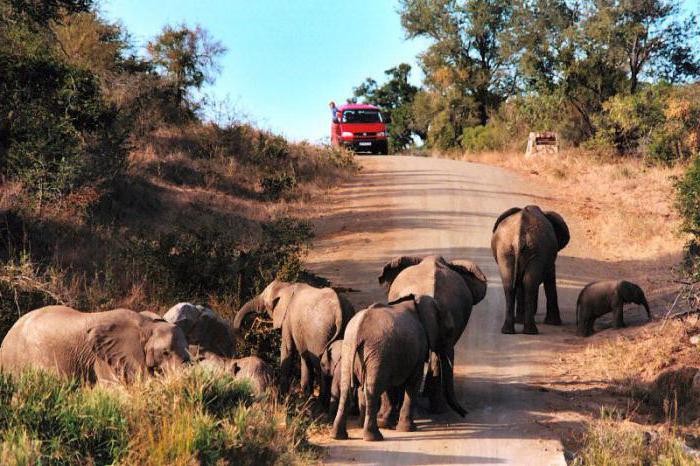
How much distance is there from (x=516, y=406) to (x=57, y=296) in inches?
240

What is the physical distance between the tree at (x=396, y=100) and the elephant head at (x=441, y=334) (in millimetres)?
52311

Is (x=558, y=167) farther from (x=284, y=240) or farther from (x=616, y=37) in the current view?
(x=284, y=240)

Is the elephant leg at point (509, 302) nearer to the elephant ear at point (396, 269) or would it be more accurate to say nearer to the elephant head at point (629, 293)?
the elephant head at point (629, 293)

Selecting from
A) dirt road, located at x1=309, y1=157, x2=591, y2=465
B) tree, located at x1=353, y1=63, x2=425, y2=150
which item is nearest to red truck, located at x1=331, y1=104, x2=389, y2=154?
dirt road, located at x1=309, y1=157, x2=591, y2=465

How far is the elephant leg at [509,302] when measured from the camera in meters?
15.0

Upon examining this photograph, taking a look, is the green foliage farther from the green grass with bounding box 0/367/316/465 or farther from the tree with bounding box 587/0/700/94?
the tree with bounding box 587/0/700/94

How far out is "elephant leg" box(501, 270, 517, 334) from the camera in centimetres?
1505

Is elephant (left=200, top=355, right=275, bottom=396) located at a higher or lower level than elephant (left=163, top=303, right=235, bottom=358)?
lower

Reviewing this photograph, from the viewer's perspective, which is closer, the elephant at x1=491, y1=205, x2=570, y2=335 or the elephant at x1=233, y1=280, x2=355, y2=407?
the elephant at x1=233, y1=280, x2=355, y2=407

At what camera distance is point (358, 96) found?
68.2m

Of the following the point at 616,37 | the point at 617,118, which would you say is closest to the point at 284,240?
the point at 617,118

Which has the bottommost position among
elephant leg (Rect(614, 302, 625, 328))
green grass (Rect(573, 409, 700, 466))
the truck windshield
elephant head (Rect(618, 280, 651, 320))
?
green grass (Rect(573, 409, 700, 466))

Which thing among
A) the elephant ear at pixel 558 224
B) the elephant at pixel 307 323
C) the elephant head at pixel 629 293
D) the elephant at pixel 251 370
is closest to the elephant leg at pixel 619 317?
the elephant head at pixel 629 293

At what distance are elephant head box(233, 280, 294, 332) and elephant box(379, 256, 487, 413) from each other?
4.17 ft
